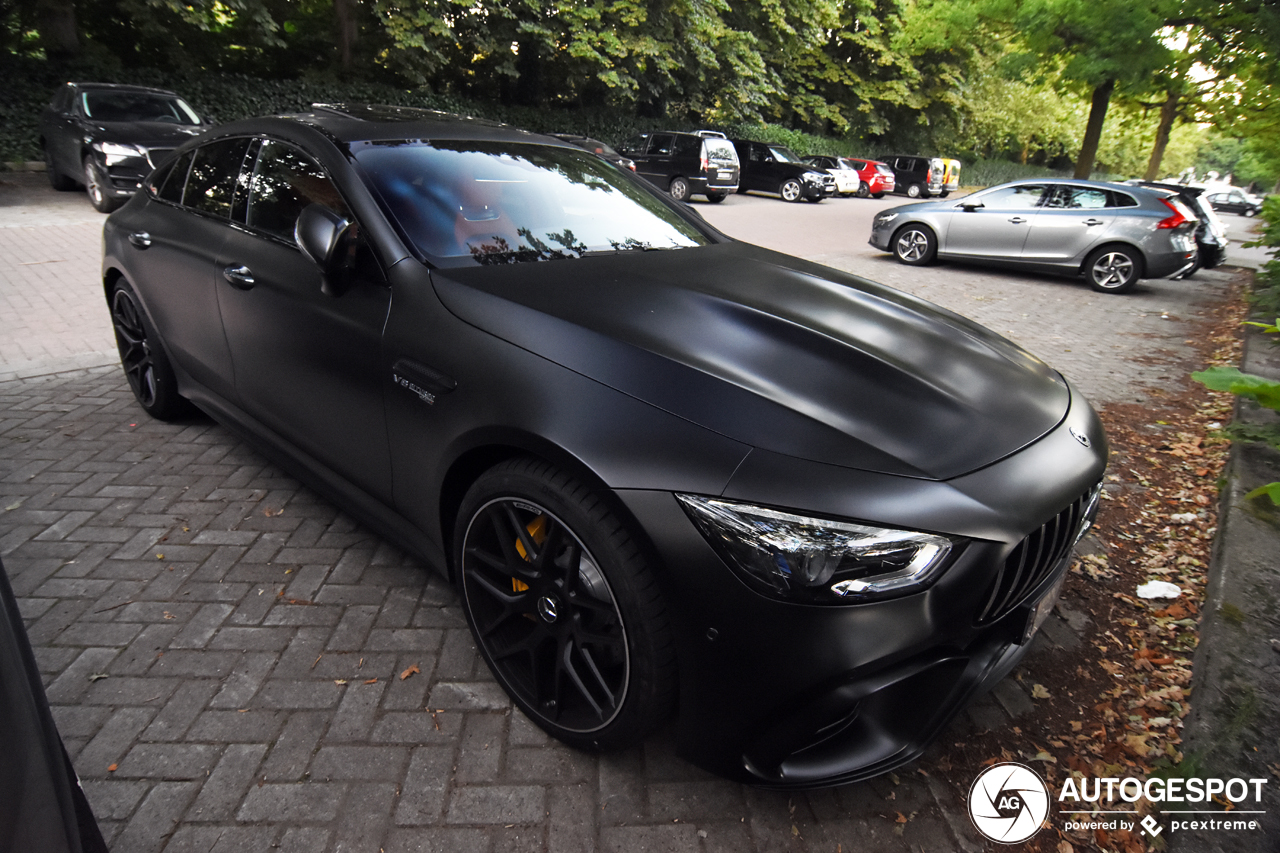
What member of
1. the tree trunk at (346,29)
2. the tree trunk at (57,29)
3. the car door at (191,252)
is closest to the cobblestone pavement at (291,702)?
the car door at (191,252)

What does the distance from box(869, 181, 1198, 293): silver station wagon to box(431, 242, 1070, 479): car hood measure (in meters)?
9.65

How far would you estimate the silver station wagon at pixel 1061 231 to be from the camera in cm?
1026

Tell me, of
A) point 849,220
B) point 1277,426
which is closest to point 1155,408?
point 1277,426

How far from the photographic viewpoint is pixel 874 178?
28.7 meters

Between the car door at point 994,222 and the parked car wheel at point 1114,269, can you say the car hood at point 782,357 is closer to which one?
the car door at point 994,222

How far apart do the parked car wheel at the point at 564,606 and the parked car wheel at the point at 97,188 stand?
11.4 meters

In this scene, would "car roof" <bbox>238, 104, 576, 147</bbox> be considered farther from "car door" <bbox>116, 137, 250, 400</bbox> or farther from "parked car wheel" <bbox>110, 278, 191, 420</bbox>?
"parked car wheel" <bbox>110, 278, 191, 420</bbox>

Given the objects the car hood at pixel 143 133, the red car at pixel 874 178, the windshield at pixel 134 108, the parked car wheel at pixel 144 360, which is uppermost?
the windshield at pixel 134 108

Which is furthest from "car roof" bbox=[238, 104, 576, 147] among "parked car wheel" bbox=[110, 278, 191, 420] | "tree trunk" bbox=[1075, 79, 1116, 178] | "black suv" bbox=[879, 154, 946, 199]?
"black suv" bbox=[879, 154, 946, 199]

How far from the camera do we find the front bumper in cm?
162

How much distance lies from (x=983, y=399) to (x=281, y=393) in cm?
251

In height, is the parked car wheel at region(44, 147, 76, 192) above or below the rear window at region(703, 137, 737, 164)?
below

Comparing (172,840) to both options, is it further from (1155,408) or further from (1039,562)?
(1155,408)

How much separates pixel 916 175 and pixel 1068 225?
22751mm
